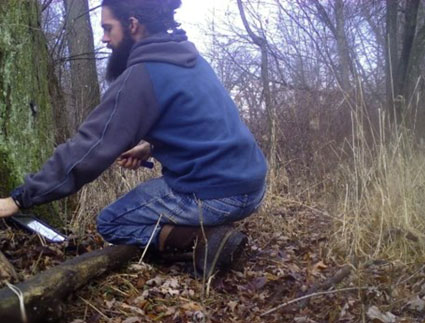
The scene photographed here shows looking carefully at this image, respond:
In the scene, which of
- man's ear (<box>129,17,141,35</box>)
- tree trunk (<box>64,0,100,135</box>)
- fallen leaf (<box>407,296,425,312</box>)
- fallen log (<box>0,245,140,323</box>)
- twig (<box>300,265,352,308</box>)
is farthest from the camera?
tree trunk (<box>64,0,100,135</box>)

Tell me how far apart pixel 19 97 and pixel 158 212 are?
4.43ft

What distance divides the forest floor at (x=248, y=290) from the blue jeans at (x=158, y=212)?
0.22 metres

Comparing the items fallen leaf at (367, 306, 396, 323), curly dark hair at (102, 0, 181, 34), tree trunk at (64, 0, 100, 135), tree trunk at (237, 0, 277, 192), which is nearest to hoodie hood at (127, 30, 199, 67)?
curly dark hair at (102, 0, 181, 34)

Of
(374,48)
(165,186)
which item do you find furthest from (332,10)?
(165,186)

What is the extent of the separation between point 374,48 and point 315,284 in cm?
1879

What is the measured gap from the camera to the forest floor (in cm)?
301

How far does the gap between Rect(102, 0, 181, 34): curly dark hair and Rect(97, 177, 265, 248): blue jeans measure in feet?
A: 2.93

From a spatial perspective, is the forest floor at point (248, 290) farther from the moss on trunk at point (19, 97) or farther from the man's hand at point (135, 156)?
the man's hand at point (135, 156)

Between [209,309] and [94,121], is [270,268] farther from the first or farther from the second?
[94,121]

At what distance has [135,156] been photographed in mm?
3986

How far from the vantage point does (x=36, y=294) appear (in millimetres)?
2639

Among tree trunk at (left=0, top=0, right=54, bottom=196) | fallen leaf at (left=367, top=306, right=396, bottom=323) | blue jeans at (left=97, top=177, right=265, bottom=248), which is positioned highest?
tree trunk at (left=0, top=0, right=54, bottom=196)

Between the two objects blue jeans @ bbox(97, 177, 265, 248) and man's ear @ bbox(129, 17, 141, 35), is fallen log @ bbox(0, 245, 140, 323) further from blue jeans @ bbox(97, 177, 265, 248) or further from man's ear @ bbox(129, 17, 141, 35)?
man's ear @ bbox(129, 17, 141, 35)

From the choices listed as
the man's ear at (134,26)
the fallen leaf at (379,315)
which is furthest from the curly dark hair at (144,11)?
the fallen leaf at (379,315)
